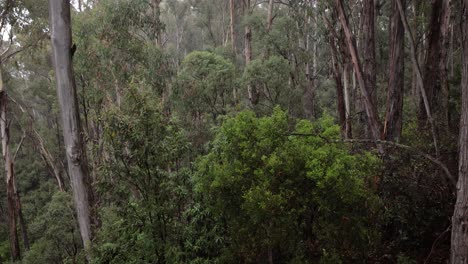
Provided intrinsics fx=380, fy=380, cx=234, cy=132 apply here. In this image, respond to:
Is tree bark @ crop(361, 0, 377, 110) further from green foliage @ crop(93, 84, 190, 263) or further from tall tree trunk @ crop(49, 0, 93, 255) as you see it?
tall tree trunk @ crop(49, 0, 93, 255)

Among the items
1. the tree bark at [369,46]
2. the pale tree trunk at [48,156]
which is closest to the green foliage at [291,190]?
the tree bark at [369,46]

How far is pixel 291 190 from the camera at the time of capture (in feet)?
16.5

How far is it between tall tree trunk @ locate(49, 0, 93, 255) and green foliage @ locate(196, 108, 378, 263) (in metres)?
1.75

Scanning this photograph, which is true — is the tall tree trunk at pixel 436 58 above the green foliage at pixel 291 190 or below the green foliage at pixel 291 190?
above

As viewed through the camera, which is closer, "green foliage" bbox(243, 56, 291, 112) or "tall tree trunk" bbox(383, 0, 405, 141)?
"tall tree trunk" bbox(383, 0, 405, 141)

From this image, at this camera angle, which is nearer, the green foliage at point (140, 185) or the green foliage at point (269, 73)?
the green foliage at point (140, 185)

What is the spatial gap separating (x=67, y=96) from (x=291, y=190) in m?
3.13

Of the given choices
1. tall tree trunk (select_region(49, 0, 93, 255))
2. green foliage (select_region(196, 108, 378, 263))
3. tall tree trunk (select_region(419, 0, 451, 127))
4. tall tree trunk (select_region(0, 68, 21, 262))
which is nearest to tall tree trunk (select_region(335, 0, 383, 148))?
green foliage (select_region(196, 108, 378, 263))

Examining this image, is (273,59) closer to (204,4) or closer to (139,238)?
(139,238)

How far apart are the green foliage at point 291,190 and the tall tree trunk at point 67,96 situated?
175 centimetres

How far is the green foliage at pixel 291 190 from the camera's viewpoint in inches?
191

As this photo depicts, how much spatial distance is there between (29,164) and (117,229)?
20.1 m

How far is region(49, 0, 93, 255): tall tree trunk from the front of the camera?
187 inches

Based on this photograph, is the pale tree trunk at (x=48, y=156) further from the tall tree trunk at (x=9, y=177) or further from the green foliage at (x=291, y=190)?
the green foliage at (x=291, y=190)
